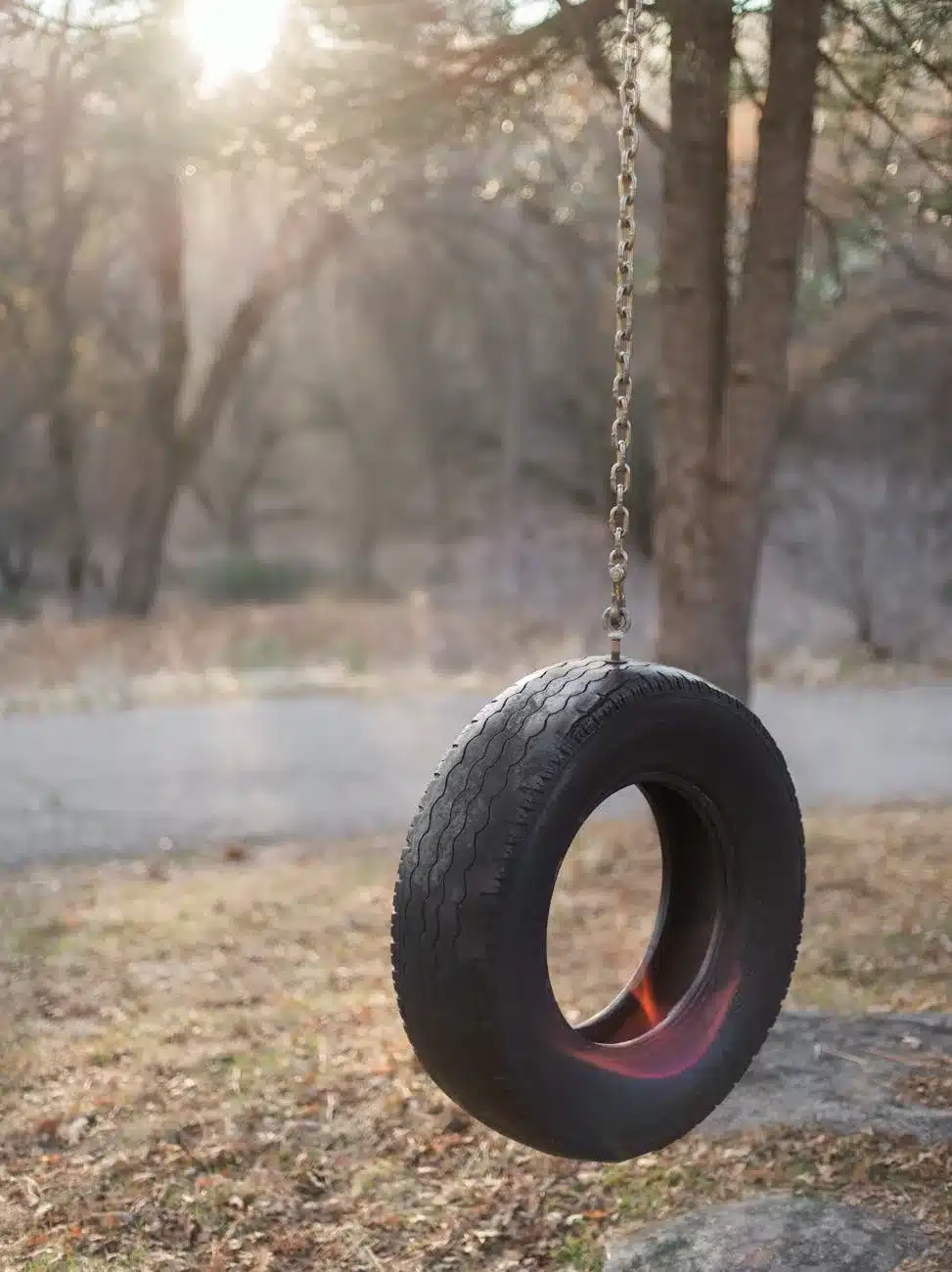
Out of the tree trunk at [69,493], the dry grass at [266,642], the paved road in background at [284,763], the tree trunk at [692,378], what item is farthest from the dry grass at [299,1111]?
the tree trunk at [69,493]

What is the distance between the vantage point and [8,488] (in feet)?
73.3

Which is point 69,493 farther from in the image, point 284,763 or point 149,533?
point 284,763

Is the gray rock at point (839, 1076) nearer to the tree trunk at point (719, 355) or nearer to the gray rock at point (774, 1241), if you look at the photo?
the gray rock at point (774, 1241)

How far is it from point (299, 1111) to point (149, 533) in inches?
549

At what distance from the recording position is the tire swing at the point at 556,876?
89.7 inches

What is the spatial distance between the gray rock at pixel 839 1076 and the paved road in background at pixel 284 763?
3825 mm

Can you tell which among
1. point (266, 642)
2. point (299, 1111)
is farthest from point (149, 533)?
point (299, 1111)

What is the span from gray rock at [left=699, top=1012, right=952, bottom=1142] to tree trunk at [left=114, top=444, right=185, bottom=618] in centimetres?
1396

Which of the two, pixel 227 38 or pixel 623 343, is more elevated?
pixel 227 38

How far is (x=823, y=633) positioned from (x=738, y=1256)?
12.8m

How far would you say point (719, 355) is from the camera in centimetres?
579

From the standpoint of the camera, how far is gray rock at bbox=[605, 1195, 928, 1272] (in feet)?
9.00

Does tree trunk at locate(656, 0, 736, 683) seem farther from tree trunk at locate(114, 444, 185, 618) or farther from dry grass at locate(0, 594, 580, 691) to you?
tree trunk at locate(114, 444, 185, 618)

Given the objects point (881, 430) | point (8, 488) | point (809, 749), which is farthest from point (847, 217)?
point (8, 488)
